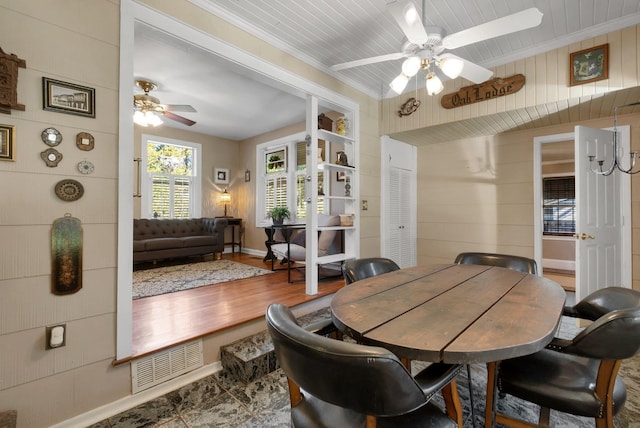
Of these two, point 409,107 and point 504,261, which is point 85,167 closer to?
point 504,261

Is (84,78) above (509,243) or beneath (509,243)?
above

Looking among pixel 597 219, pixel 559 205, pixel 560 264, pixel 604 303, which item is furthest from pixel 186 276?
pixel 559 205

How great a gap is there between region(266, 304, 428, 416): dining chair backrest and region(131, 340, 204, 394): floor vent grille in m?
1.55

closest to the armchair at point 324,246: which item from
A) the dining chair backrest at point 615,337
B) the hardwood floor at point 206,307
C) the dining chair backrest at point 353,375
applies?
the hardwood floor at point 206,307

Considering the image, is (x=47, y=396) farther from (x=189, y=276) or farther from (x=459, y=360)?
(x=189, y=276)

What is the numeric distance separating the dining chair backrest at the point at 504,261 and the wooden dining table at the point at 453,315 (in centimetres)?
55

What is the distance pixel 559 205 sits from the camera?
19.9 ft

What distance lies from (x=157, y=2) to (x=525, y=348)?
2.86 m

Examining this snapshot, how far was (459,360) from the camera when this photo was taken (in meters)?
0.93

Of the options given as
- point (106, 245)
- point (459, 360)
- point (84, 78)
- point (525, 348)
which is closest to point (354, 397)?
point (459, 360)

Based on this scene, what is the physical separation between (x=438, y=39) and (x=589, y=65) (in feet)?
6.00

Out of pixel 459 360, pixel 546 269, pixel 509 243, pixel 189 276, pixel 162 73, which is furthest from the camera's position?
pixel 546 269

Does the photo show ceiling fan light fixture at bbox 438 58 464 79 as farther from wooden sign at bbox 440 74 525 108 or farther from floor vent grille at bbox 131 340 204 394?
floor vent grille at bbox 131 340 204 394

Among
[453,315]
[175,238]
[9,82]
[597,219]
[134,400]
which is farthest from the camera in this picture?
[175,238]
